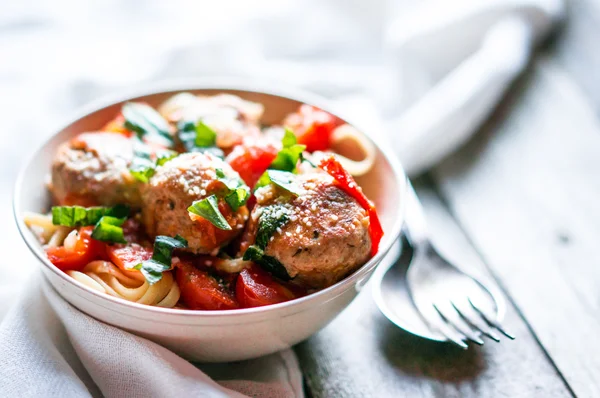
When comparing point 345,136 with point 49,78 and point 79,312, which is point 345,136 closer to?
point 79,312

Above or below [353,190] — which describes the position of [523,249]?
below

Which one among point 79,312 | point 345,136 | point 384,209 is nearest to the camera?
point 79,312

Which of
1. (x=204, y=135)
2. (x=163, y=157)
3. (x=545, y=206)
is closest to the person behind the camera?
(x=163, y=157)

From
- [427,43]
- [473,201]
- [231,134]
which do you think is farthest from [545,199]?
[231,134]

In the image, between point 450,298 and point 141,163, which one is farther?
point 450,298

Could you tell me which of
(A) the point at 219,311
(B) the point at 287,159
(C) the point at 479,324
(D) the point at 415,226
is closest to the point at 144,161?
(B) the point at 287,159

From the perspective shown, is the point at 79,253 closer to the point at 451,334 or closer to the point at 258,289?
the point at 258,289

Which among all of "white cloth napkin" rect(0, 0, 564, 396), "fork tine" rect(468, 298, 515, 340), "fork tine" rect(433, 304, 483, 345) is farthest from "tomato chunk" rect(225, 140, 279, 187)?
"white cloth napkin" rect(0, 0, 564, 396)

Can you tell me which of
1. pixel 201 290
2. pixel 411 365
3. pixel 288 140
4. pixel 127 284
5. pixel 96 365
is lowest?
pixel 96 365
